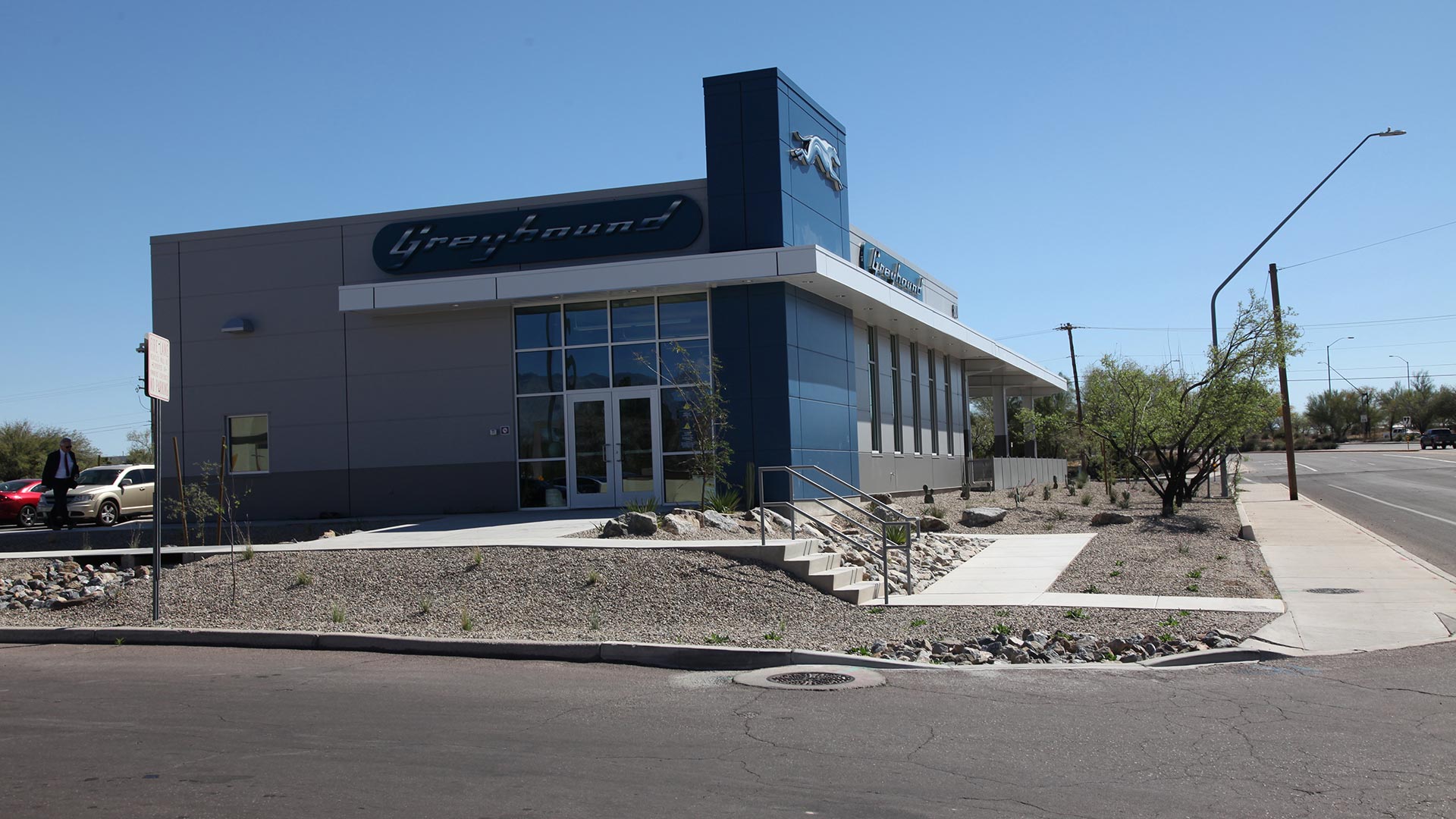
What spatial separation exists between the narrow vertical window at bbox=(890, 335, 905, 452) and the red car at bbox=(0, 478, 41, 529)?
74.6 ft

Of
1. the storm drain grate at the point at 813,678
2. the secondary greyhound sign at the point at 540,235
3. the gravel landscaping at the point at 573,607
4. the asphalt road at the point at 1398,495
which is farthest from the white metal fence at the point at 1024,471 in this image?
the storm drain grate at the point at 813,678

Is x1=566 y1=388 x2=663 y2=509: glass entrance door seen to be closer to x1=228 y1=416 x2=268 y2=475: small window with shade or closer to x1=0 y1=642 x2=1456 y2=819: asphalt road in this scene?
x1=228 y1=416 x2=268 y2=475: small window with shade

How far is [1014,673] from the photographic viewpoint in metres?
9.16

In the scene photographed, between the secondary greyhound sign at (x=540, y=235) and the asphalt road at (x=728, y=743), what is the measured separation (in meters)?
13.9

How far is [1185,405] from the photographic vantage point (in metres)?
24.2

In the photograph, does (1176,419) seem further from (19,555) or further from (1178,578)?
(19,555)

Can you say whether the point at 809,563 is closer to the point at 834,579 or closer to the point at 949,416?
the point at 834,579

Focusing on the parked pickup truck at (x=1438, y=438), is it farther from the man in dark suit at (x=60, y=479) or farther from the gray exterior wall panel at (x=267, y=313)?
the man in dark suit at (x=60, y=479)

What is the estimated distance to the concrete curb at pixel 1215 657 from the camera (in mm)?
9398

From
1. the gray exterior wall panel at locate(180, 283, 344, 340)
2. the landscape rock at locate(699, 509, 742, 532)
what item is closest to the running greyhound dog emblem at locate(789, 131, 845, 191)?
the landscape rock at locate(699, 509, 742, 532)

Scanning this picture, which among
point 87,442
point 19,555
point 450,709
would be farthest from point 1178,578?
point 87,442

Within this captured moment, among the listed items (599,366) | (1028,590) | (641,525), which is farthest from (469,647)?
(599,366)

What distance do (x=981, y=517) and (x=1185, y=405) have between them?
562 centimetres

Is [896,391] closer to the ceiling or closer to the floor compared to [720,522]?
closer to the ceiling
